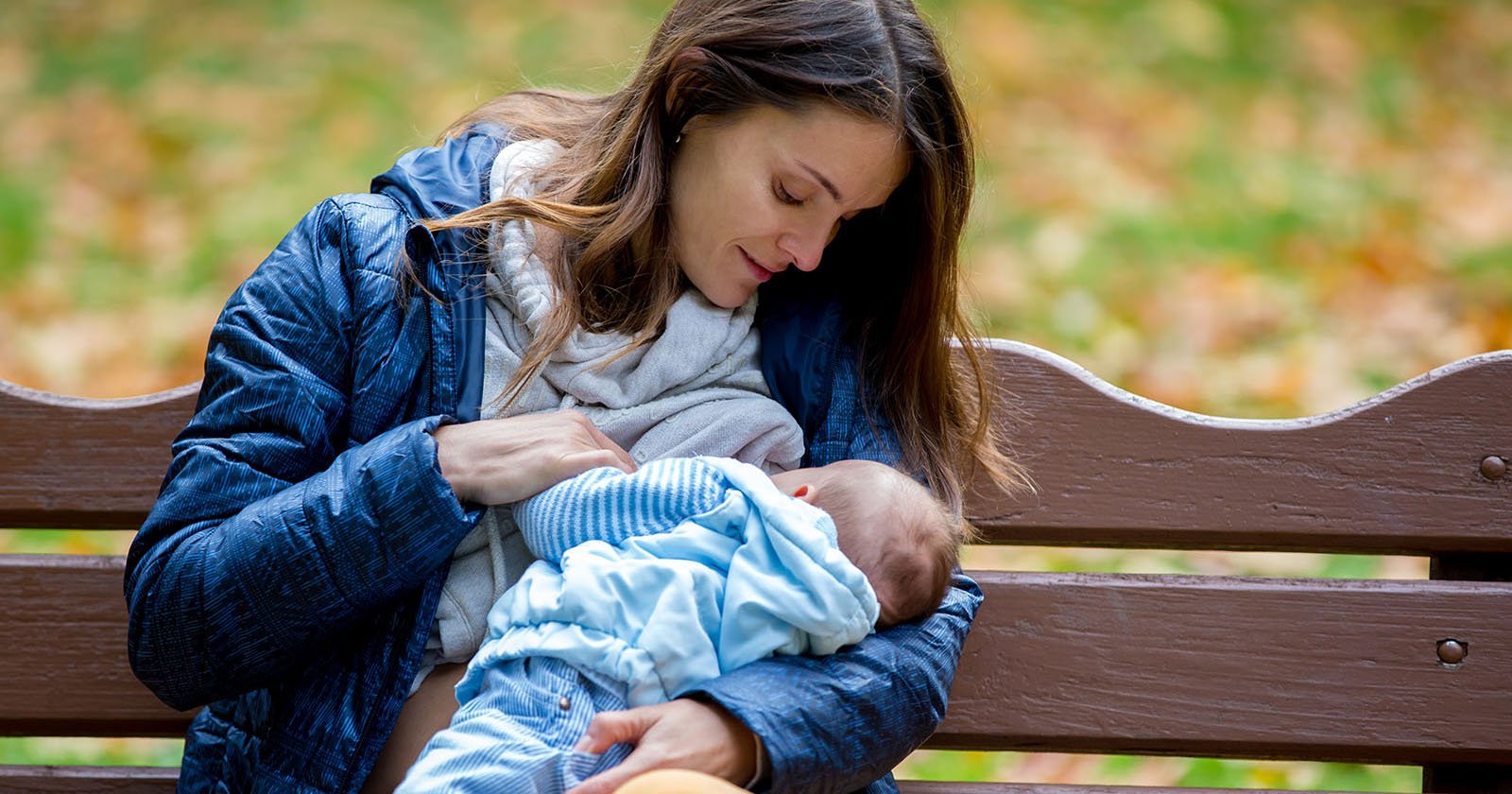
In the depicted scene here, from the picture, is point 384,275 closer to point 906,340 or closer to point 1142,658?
point 906,340

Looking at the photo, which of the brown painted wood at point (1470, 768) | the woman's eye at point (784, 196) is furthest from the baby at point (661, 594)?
the brown painted wood at point (1470, 768)

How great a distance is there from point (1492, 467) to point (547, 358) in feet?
4.82

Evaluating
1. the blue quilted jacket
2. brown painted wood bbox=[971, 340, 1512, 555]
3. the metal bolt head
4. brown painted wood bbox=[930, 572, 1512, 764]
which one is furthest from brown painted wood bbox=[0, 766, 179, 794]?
the metal bolt head

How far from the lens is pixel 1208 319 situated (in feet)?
14.2

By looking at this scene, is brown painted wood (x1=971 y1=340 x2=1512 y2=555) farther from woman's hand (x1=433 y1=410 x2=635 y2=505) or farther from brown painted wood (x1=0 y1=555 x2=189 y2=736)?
brown painted wood (x1=0 y1=555 x2=189 y2=736)

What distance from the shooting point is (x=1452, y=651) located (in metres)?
2.29

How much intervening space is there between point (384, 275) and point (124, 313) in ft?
8.89

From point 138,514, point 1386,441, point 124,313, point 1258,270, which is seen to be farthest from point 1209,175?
point 138,514

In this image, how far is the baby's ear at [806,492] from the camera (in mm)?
1920

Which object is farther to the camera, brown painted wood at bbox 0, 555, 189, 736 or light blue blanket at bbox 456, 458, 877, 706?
brown painted wood at bbox 0, 555, 189, 736

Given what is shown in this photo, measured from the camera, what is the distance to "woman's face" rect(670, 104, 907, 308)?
202 centimetres

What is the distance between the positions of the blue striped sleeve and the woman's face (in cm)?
38

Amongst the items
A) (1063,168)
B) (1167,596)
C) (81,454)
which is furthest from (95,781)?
(1063,168)

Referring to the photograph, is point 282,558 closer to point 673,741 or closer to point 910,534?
point 673,741
